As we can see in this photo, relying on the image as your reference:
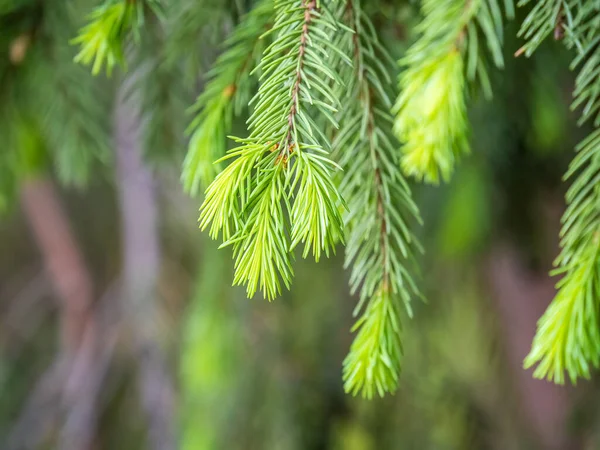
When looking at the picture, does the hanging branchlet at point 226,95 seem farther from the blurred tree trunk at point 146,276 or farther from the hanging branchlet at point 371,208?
the blurred tree trunk at point 146,276

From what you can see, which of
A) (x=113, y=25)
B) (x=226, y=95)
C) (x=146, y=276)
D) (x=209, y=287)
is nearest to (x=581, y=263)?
(x=226, y=95)

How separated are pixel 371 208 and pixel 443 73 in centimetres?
12

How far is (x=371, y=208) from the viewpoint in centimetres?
46

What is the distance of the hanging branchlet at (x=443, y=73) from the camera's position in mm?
399

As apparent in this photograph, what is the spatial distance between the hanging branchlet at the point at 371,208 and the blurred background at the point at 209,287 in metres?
0.09

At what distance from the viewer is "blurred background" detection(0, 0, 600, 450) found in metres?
0.69

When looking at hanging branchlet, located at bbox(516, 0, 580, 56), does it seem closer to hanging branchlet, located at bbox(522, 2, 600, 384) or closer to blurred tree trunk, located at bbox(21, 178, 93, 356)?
hanging branchlet, located at bbox(522, 2, 600, 384)

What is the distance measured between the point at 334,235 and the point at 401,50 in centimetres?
31

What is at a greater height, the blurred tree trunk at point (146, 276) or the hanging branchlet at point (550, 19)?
the hanging branchlet at point (550, 19)

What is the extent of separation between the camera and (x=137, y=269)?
1295 millimetres

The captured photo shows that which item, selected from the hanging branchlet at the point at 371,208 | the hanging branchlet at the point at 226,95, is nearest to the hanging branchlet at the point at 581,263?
the hanging branchlet at the point at 371,208

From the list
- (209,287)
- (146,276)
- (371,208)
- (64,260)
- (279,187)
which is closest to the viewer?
(279,187)

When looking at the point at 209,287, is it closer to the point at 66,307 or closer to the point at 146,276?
the point at 146,276

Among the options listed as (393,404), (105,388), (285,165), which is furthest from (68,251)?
(285,165)
